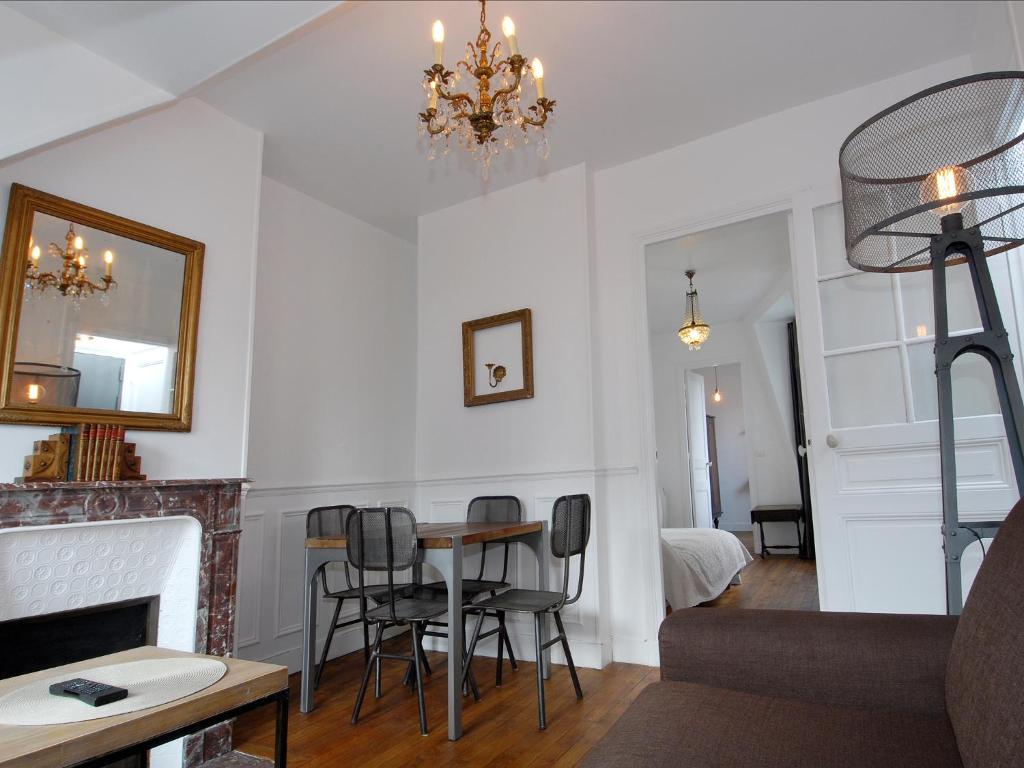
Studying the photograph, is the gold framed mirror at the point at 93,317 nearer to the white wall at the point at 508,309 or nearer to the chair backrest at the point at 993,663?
the white wall at the point at 508,309

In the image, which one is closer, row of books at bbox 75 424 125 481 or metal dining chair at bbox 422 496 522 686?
row of books at bbox 75 424 125 481

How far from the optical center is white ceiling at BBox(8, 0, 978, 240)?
2465 millimetres

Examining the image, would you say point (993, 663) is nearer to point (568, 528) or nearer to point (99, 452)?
point (568, 528)

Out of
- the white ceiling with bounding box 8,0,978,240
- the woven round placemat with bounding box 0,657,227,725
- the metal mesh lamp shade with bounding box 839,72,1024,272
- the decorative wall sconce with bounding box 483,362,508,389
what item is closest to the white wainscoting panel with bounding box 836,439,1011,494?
the metal mesh lamp shade with bounding box 839,72,1024,272

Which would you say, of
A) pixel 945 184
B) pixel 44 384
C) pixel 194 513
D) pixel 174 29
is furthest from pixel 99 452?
pixel 945 184

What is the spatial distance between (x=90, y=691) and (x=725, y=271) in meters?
6.14

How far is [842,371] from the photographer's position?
10.6ft

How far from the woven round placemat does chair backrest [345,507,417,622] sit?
3.93ft

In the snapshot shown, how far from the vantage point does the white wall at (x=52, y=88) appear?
2.34 m

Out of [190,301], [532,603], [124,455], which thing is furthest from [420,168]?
[532,603]

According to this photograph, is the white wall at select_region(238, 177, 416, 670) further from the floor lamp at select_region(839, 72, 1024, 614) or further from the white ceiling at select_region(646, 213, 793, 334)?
the floor lamp at select_region(839, 72, 1024, 614)

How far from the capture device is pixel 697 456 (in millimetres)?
8695

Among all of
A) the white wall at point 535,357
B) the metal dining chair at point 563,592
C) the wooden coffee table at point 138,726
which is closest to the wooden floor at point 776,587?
the white wall at point 535,357

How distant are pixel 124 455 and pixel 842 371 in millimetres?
3453
